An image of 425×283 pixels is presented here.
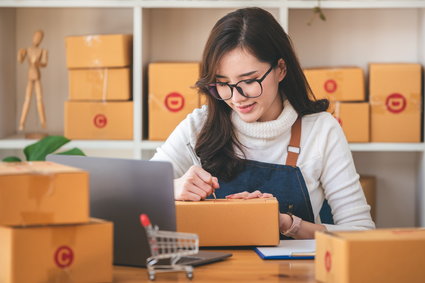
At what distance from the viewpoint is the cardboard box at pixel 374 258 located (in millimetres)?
1235

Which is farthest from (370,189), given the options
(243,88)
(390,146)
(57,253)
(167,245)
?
(57,253)

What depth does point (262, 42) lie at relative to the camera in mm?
2047

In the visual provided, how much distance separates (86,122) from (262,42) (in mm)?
1381

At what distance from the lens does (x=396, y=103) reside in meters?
3.16

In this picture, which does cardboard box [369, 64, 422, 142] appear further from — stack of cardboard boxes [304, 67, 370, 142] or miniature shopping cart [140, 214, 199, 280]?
miniature shopping cart [140, 214, 199, 280]

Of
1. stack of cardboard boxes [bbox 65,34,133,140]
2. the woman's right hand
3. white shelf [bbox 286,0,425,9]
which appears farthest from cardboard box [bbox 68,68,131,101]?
the woman's right hand

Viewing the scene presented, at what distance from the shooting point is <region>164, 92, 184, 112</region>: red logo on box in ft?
10.4

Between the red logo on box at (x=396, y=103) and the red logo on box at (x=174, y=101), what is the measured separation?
0.92m

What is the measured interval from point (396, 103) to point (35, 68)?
5.38 ft

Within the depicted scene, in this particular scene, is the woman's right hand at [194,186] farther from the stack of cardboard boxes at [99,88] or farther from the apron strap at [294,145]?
the stack of cardboard boxes at [99,88]

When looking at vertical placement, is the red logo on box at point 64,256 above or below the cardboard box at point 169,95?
below

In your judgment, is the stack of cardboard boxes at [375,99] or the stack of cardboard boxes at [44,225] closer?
the stack of cardboard boxes at [44,225]

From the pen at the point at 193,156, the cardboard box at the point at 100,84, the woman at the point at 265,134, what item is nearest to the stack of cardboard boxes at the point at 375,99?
the cardboard box at the point at 100,84

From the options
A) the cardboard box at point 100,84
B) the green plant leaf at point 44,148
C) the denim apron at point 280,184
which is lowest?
the denim apron at point 280,184
